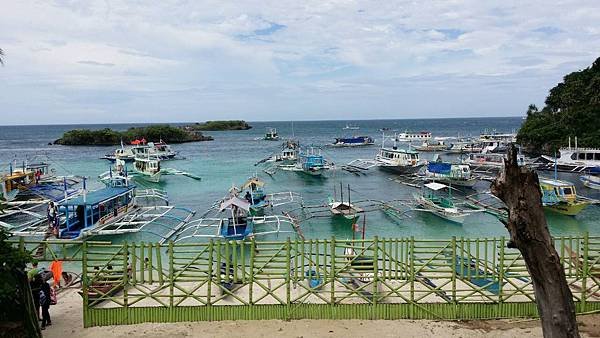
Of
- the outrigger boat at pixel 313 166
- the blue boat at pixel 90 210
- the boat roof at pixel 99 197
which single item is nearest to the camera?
the blue boat at pixel 90 210

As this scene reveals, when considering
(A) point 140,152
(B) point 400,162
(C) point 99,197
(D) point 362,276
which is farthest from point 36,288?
(A) point 140,152

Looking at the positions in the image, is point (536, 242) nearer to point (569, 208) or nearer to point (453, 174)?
point (569, 208)

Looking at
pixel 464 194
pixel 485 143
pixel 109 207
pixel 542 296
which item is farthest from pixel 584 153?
pixel 542 296

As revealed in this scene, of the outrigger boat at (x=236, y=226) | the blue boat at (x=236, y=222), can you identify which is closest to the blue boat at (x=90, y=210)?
the outrigger boat at (x=236, y=226)

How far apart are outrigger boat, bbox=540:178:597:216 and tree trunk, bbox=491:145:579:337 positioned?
24.1m

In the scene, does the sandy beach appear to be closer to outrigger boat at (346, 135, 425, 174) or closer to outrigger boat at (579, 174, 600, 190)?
outrigger boat at (579, 174, 600, 190)

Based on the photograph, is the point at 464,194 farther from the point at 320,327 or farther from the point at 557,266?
the point at 557,266

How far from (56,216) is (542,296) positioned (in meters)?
23.7

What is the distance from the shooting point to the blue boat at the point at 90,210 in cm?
2320

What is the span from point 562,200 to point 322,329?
2277 centimetres

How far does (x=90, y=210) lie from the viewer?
2422 centimetres

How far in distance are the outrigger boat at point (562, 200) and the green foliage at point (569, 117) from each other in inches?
854

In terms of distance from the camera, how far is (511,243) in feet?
20.4

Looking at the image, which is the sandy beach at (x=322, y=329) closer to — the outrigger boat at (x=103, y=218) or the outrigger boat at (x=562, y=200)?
the outrigger boat at (x=103, y=218)
